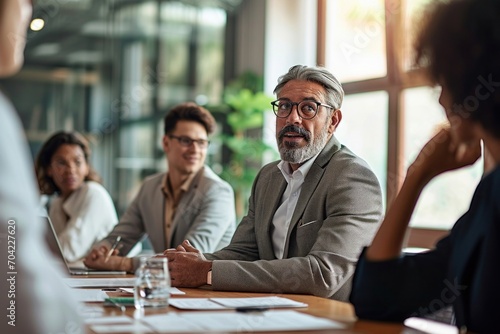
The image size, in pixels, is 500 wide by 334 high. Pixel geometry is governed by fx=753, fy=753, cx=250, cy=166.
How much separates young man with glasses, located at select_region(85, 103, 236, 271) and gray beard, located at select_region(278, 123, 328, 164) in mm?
851

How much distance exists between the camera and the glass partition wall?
7438 millimetres

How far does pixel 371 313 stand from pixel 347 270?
28.6 inches

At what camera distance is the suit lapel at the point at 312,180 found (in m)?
2.84

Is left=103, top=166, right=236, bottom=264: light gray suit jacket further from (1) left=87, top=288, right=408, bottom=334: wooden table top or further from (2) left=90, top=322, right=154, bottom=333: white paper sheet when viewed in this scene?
(2) left=90, top=322, right=154, bottom=333: white paper sheet

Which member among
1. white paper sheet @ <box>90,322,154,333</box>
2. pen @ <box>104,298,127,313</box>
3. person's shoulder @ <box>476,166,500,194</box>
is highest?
person's shoulder @ <box>476,166,500,194</box>

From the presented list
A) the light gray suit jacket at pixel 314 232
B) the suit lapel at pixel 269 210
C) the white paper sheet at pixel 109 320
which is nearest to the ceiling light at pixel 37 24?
the light gray suit jacket at pixel 314 232

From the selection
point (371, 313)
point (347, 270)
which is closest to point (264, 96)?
point (347, 270)

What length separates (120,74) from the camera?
25.4ft

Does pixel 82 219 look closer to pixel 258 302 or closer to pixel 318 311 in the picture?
pixel 258 302

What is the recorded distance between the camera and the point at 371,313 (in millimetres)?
1851

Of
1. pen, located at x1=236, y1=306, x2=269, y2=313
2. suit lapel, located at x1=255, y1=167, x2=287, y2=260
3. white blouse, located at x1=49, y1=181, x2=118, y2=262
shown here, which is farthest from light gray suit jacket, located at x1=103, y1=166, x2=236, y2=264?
pen, located at x1=236, y1=306, x2=269, y2=313

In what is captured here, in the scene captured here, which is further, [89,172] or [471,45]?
[89,172]

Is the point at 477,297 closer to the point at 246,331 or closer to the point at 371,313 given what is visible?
the point at 371,313

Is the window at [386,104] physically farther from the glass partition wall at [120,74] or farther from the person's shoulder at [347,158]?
the person's shoulder at [347,158]
